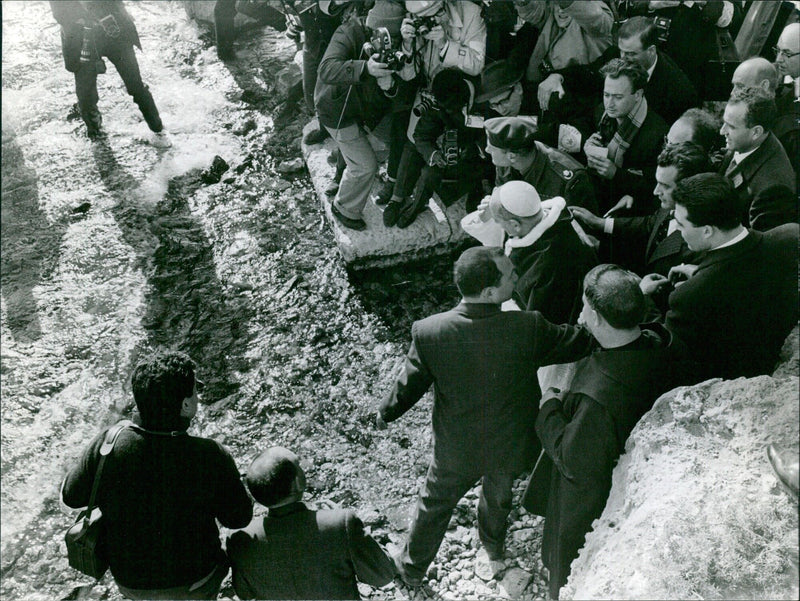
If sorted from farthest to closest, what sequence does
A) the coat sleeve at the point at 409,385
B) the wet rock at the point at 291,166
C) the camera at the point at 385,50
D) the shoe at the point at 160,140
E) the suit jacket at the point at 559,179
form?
the shoe at the point at 160,140
the wet rock at the point at 291,166
the camera at the point at 385,50
the suit jacket at the point at 559,179
the coat sleeve at the point at 409,385

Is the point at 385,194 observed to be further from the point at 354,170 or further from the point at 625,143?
the point at 625,143

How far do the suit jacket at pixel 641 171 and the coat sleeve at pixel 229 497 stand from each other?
118 inches

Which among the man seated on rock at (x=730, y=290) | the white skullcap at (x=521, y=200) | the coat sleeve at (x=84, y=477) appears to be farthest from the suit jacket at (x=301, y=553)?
the white skullcap at (x=521, y=200)

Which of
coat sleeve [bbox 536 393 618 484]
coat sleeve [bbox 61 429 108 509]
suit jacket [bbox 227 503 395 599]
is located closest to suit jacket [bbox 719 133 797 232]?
coat sleeve [bbox 536 393 618 484]

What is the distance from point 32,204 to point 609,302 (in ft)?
18.5

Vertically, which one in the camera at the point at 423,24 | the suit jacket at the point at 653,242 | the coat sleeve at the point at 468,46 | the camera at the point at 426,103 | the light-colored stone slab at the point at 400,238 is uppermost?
the camera at the point at 423,24

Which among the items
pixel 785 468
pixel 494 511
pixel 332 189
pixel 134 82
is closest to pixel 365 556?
pixel 494 511

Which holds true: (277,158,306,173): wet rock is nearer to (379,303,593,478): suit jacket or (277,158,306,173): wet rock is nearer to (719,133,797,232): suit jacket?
(379,303,593,478): suit jacket

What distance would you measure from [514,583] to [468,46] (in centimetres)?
357

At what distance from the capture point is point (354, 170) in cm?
525

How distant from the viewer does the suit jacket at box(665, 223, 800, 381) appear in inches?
113

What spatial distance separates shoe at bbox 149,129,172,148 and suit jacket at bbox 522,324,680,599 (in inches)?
213

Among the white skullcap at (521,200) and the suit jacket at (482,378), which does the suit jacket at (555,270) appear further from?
the suit jacket at (482,378)

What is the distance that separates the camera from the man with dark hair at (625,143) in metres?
3.89
